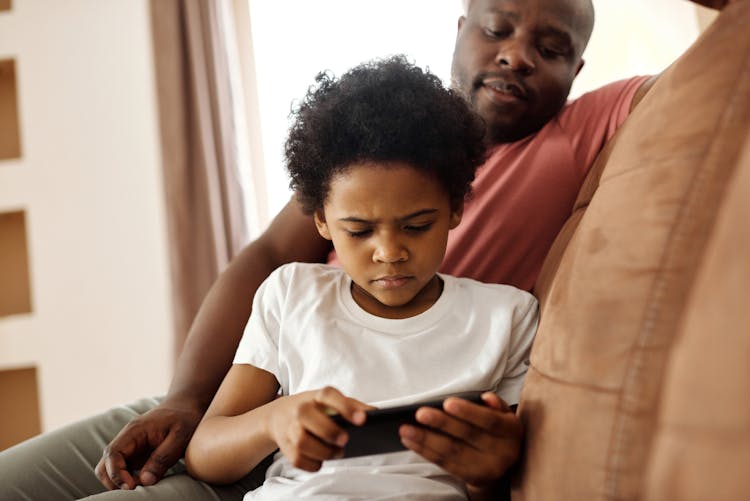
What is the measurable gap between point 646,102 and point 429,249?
36cm

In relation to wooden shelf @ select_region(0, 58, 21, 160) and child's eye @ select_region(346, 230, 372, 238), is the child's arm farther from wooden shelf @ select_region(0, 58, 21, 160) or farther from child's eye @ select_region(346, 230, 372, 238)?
wooden shelf @ select_region(0, 58, 21, 160)

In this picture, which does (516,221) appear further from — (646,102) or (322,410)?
(322,410)

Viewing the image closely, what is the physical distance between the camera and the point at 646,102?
0.96 meters

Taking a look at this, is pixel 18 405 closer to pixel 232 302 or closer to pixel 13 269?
pixel 13 269

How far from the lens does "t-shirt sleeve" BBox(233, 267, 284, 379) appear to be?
118 centimetres

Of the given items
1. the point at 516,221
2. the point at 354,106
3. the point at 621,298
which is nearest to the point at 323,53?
the point at 516,221

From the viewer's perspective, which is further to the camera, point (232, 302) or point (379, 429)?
point (232, 302)

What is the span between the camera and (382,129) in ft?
3.76

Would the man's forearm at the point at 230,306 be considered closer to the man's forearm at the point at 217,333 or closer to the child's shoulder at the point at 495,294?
the man's forearm at the point at 217,333

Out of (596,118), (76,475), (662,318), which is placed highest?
(596,118)

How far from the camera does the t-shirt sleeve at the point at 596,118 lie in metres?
1.58

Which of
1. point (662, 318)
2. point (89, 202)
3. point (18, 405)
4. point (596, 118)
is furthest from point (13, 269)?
point (662, 318)

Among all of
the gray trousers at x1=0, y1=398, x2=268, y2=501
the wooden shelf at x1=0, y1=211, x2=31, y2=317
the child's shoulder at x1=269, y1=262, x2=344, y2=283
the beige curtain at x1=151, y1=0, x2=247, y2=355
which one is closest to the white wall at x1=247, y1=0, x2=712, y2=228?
the beige curtain at x1=151, y1=0, x2=247, y2=355

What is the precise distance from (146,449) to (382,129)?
0.68 metres
